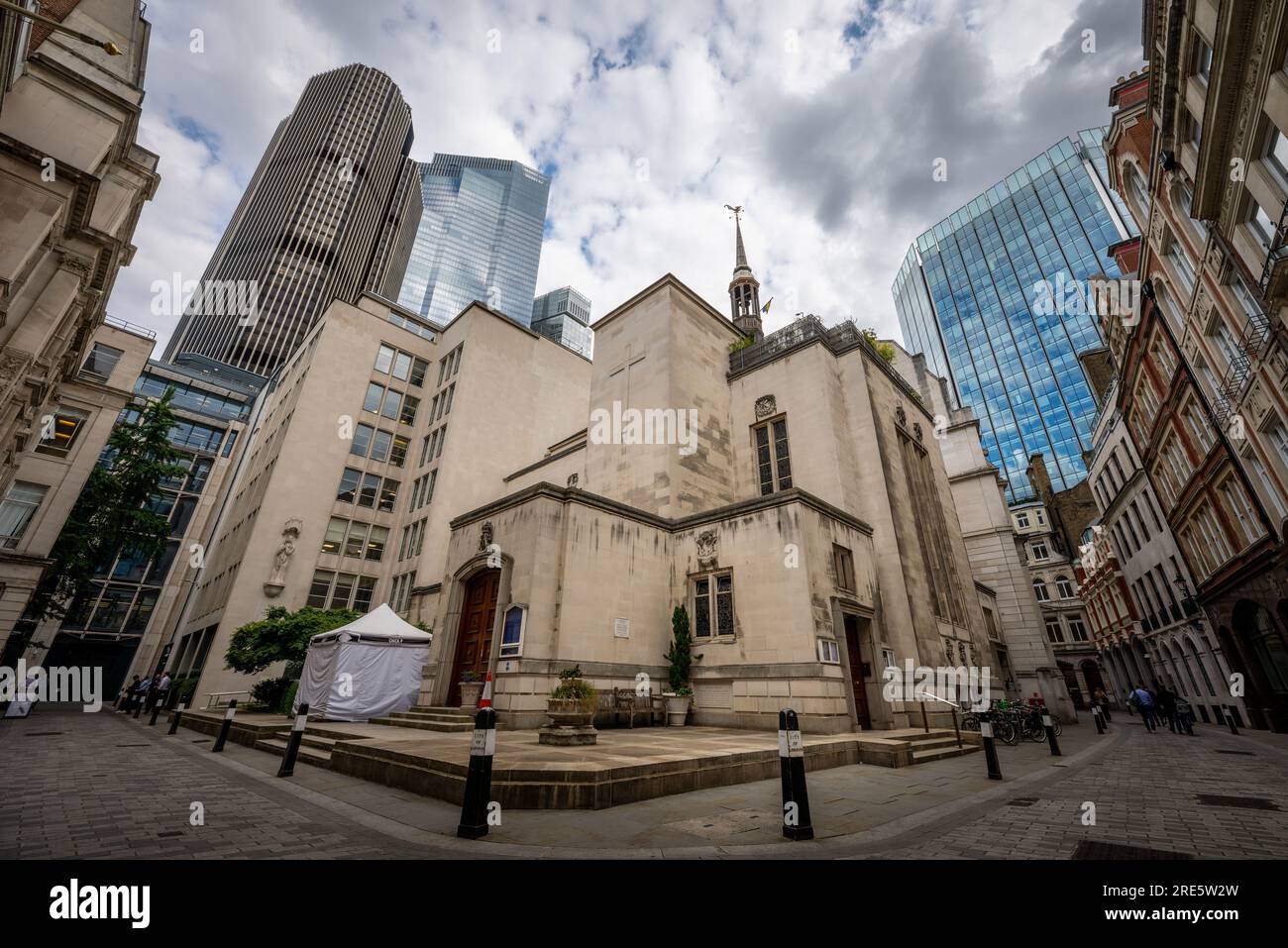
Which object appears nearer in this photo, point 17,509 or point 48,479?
point 17,509

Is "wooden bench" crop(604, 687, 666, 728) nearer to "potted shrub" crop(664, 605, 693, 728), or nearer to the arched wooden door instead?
"potted shrub" crop(664, 605, 693, 728)

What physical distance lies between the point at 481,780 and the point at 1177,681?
3969 centimetres

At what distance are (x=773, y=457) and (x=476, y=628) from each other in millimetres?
13734

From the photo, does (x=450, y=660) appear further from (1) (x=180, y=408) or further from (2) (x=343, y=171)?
(2) (x=343, y=171)

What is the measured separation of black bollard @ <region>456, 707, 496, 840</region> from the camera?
4965 millimetres

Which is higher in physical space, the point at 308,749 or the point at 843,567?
the point at 843,567

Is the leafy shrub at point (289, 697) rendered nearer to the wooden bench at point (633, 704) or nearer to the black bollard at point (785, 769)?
the wooden bench at point (633, 704)

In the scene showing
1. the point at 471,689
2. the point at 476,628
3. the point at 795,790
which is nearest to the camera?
the point at 795,790

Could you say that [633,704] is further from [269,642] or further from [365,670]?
[269,642]

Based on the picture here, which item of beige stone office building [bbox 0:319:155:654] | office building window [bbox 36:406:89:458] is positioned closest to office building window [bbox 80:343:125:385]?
beige stone office building [bbox 0:319:155:654]

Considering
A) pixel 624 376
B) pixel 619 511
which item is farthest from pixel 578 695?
pixel 624 376

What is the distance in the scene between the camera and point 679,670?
15695 mm
